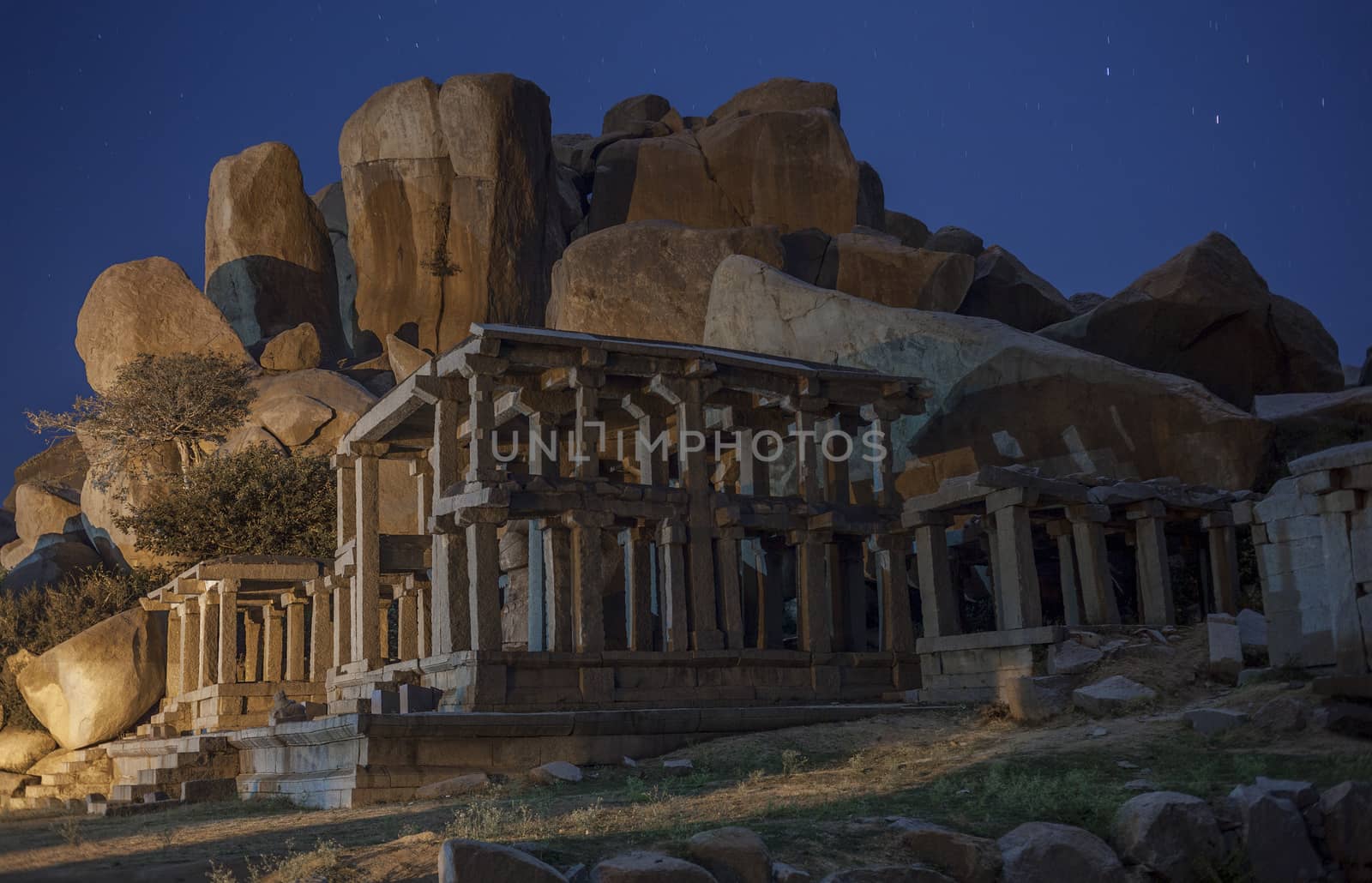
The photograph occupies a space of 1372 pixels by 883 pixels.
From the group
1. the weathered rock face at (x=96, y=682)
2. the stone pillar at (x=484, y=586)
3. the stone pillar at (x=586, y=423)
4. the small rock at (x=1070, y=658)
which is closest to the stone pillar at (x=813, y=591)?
the stone pillar at (x=586, y=423)

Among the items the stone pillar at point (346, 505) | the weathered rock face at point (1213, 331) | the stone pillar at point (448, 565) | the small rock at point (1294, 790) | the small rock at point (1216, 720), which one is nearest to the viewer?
the small rock at point (1294, 790)

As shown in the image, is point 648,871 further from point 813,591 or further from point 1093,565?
point 813,591

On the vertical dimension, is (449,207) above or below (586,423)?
above

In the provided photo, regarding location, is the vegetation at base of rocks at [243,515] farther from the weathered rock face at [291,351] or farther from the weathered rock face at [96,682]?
the weathered rock face at [291,351]

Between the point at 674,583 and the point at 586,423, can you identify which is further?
the point at 674,583

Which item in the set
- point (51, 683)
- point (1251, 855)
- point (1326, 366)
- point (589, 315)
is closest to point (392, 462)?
point (589, 315)

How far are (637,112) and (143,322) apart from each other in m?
22.3

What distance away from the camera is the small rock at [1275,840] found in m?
10.7

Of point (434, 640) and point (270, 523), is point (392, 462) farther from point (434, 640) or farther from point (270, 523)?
point (434, 640)

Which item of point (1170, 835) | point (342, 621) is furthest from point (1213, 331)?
point (1170, 835)

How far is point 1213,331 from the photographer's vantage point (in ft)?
109

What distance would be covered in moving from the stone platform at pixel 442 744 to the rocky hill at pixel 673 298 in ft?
40.9

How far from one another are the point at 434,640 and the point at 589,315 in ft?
53.9

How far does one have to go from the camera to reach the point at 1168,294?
3262cm
